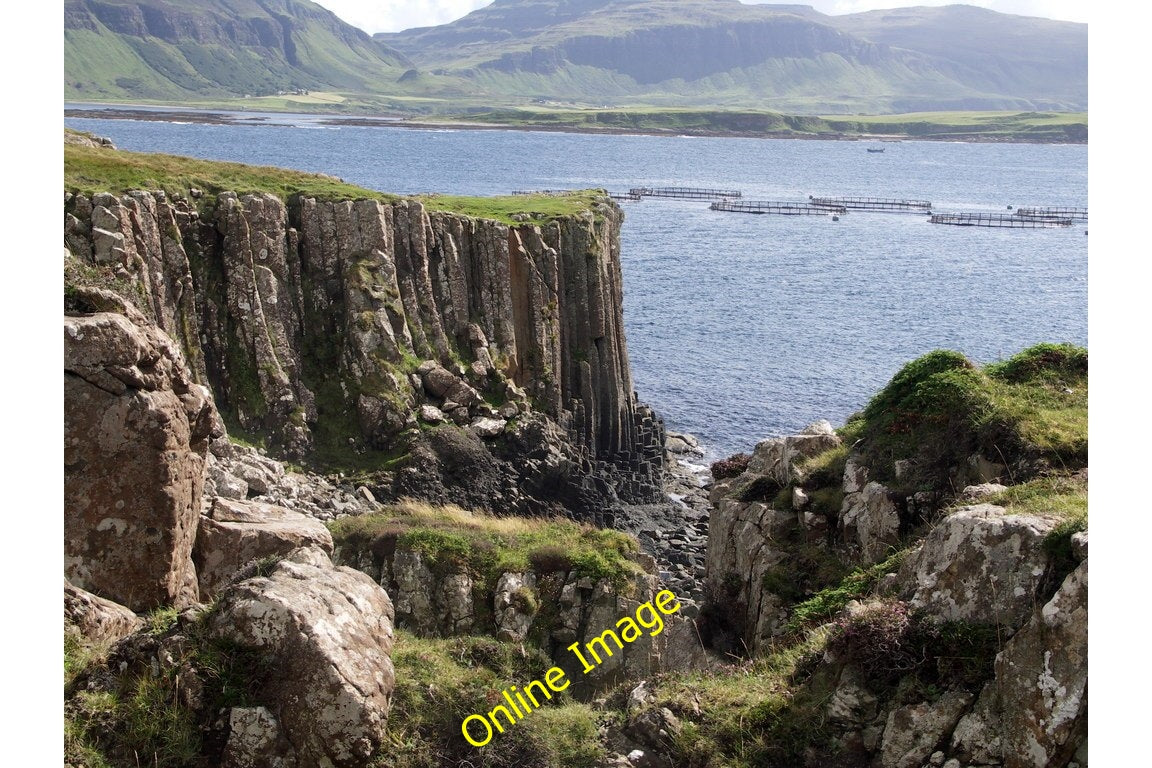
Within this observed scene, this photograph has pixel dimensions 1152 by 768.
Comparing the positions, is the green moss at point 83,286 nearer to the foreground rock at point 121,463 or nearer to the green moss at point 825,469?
the foreground rock at point 121,463

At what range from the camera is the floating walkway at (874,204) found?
182975mm

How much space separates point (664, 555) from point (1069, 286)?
91.6 m

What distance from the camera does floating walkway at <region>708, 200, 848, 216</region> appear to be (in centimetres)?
17388

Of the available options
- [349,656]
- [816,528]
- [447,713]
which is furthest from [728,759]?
[816,528]

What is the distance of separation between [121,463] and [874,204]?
181 meters

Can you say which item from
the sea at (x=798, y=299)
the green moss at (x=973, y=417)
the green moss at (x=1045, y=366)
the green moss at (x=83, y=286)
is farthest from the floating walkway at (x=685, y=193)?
the green moss at (x=83, y=286)

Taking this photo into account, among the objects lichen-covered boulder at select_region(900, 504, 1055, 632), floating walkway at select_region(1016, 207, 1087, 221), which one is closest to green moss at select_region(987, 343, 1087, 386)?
lichen-covered boulder at select_region(900, 504, 1055, 632)

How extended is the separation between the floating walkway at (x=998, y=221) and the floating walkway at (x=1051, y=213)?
1.15m

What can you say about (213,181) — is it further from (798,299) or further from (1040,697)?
(798,299)

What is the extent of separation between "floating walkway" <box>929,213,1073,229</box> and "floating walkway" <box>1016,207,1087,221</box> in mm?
1151

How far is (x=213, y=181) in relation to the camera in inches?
2151

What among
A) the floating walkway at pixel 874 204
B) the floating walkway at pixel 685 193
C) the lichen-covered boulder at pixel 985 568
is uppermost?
the floating walkway at pixel 685 193

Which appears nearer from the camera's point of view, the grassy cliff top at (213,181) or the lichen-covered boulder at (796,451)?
the lichen-covered boulder at (796,451)

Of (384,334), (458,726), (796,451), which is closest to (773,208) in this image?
(384,334)
